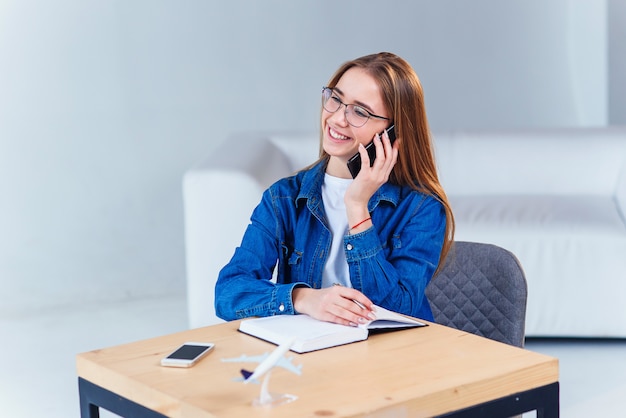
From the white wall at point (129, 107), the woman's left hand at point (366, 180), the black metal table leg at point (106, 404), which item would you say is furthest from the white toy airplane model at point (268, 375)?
the white wall at point (129, 107)

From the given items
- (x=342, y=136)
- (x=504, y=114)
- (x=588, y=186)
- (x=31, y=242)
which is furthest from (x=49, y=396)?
(x=504, y=114)

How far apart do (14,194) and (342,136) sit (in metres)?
2.72

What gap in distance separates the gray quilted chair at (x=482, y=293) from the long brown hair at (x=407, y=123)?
0.37ft

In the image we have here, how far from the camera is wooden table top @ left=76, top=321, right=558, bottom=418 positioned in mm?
1189

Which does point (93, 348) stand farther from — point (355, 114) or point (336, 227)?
point (355, 114)

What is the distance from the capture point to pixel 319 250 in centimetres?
190

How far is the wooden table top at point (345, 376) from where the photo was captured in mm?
1189

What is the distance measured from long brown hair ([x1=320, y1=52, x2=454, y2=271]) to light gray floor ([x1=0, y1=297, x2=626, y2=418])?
1153mm

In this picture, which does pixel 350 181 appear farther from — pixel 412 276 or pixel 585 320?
pixel 585 320

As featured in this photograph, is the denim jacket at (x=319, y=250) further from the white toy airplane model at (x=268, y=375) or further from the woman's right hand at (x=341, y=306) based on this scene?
the white toy airplane model at (x=268, y=375)

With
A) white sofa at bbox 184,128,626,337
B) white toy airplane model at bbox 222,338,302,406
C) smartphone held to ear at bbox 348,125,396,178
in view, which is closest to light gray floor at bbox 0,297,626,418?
white sofa at bbox 184,128,626,337

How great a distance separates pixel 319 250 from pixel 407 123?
0.31m

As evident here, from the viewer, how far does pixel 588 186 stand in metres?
4.10

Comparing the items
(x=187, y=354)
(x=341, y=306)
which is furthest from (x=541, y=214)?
(x=187, y=354)
